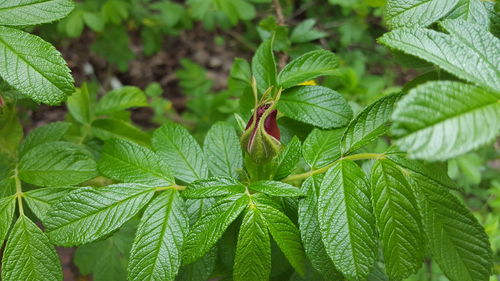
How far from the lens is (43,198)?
1.11m

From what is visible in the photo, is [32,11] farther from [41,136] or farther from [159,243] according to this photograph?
[159,243]

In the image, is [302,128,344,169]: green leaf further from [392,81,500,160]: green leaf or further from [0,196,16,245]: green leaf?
[0,196,16,245]: green leaf

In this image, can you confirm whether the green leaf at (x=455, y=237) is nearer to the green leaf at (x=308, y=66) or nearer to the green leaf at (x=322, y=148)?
the green leaf at (x=322, y=148)

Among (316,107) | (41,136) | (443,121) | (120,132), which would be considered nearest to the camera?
(443,121)

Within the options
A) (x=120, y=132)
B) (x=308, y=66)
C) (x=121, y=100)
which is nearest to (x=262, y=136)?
(x=308, y=66)

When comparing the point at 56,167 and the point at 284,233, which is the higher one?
the point at 56,167

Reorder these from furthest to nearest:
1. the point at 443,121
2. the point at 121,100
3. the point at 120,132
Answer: the point at 121,100 → the point at 120,132 → the point at 443,121

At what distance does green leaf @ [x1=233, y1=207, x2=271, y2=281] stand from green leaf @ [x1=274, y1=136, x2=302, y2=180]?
0.48 feet

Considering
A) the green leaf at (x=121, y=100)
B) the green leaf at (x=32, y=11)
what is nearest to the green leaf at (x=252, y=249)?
the green leaf at (x=32, y=11)

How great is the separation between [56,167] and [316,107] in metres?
0.66

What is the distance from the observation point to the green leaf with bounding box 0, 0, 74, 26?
1.03m

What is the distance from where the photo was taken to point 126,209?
994 millimetres

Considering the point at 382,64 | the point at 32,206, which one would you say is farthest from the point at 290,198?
the point at 382,64

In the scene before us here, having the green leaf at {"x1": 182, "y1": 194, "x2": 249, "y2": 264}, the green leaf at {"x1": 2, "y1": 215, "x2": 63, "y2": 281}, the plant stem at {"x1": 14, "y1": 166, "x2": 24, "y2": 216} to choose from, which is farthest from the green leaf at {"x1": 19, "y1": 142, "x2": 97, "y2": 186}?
the green leaf at {"x1": 182, "y1": 194, "x2": 249, "y2": 264}
